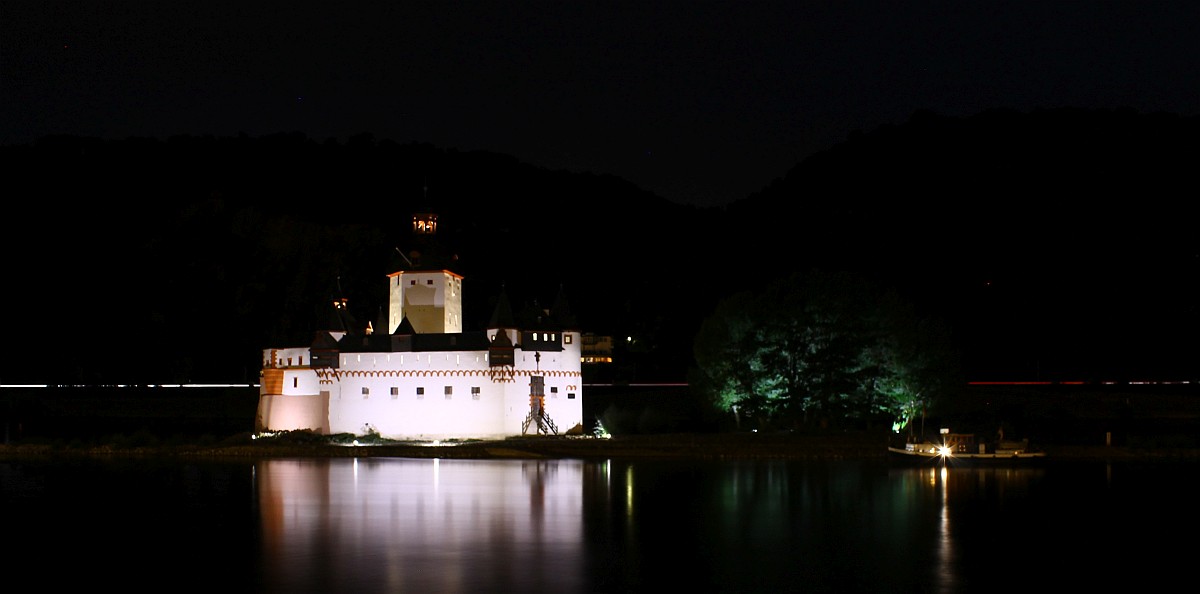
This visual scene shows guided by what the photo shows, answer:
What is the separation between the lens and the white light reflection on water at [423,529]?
22.0 m

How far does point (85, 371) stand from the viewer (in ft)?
350

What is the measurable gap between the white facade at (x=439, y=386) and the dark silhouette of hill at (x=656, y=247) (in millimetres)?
26369

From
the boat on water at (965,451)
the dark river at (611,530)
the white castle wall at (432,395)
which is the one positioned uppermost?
the white castle wall at (432,395)

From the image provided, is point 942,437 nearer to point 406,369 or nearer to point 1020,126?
point 406,369

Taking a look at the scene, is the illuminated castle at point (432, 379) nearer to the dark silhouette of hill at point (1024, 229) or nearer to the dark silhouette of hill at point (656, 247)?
the dark silhouette of hill at point (656, 247)

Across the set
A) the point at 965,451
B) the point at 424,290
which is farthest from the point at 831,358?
the point at 424,290

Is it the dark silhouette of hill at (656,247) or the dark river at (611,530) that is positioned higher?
the dark silhouette of hill at (656,247)

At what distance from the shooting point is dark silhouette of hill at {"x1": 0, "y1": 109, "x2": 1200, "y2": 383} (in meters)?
98.4

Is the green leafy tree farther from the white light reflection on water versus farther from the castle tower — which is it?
the castle tower

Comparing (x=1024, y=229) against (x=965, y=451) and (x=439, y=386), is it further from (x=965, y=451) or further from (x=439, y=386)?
(x=439, y=386)

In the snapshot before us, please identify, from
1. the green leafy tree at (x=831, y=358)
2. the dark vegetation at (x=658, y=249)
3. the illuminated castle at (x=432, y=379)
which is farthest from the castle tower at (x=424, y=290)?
the dark vegetation at (x=658, y=249)

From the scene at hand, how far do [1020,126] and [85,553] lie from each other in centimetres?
14868

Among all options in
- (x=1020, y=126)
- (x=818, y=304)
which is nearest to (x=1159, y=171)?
(x=1020, y=126)

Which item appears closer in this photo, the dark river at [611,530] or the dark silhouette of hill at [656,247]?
the dark river at [611,530]
